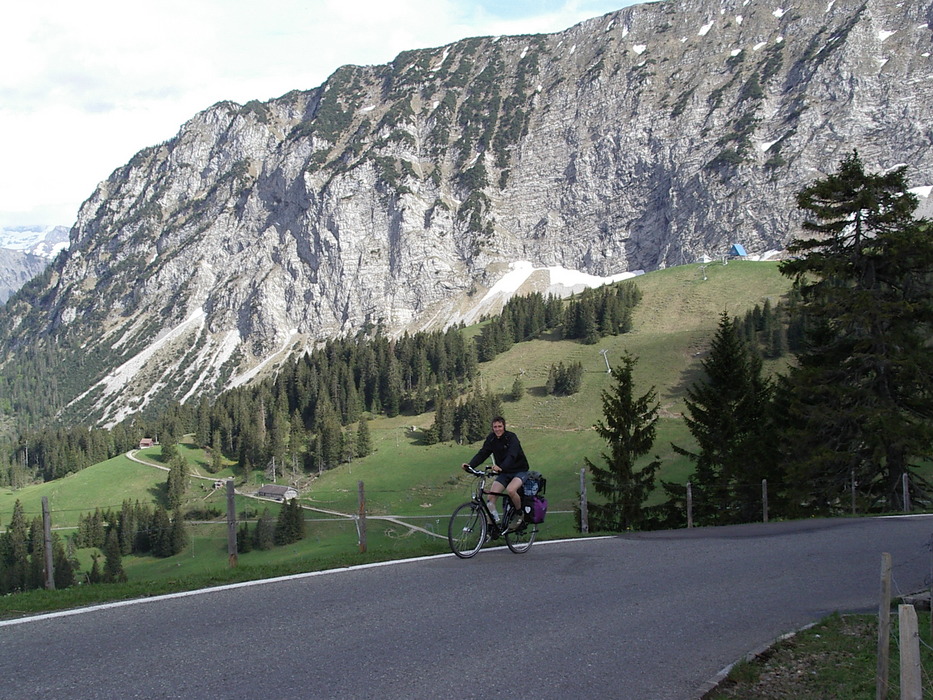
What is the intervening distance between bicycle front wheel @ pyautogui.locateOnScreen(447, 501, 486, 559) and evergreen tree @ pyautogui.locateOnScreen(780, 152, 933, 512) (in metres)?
19.3

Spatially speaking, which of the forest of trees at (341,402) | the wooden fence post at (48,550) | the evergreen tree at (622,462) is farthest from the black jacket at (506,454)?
the forest of trees at (341,402)

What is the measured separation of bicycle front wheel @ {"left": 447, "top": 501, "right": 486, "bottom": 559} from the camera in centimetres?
1266

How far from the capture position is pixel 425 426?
115750mm

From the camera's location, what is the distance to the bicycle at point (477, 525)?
41.6 feet

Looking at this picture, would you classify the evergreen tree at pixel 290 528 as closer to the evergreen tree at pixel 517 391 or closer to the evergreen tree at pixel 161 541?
the evergreen tree at pixel 161 541

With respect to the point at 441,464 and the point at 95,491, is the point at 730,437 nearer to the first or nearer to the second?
the point at 441,464

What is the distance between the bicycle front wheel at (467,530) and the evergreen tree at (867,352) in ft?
63.4

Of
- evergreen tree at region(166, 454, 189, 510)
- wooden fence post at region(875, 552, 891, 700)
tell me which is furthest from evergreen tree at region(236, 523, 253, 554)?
wooden fence post at region(875, 552, 891, 700)

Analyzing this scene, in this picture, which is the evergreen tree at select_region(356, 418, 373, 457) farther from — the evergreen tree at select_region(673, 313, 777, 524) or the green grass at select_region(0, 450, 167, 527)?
the evergreen tree at select_region(673, 313, 777, 524)

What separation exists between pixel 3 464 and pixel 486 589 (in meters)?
171

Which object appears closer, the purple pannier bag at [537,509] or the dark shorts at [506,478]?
the dark shorts at [506,478]

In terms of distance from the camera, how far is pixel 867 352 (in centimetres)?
2739

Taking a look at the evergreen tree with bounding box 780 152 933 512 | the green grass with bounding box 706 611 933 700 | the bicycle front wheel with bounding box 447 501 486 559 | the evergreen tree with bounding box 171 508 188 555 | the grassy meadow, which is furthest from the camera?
the evergreen tree with bounding box 171 508 188 555

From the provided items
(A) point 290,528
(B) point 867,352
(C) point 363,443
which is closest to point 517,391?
(C) point 363,443
